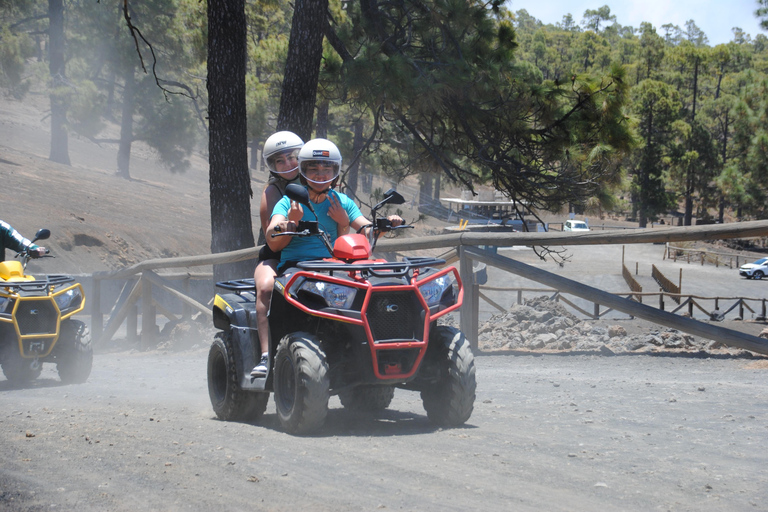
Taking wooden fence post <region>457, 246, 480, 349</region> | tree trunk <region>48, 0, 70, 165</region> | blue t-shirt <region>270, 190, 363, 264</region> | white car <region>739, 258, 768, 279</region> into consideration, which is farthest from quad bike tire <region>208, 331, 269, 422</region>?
tree trunk <region>48, 0, 70, 165</region>

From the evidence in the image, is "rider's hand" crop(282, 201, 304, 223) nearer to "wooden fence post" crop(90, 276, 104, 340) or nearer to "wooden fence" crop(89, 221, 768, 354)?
"wooden fence" crop(89, 221, 768, 354)

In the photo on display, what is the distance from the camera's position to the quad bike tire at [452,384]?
4.95 m

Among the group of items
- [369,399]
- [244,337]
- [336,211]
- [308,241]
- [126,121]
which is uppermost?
[126,121]

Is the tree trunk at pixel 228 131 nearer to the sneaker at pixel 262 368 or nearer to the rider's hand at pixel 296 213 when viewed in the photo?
the rider's hand at pixel 296 213

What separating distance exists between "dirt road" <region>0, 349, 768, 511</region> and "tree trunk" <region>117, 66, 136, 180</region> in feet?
132

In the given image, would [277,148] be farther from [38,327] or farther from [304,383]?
[38,327]

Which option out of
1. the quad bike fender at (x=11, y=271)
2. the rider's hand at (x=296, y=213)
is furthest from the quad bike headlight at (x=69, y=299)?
the rider's hand at (x=296, y=213)

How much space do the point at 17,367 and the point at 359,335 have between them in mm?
6133

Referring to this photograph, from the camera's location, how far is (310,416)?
477 cm

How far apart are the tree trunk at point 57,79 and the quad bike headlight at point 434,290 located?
40133 millimetres

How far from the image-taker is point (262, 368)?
545cm

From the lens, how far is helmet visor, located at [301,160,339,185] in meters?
5.38

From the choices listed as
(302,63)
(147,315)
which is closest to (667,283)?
(147,315)

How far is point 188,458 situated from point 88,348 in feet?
19.6
